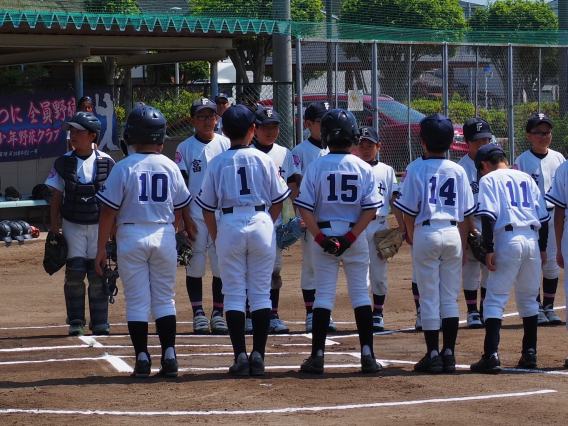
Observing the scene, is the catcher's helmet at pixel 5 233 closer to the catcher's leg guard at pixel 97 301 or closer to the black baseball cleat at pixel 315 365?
the catcher's leg guard at pixel 97 301

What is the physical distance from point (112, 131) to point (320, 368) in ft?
33.5

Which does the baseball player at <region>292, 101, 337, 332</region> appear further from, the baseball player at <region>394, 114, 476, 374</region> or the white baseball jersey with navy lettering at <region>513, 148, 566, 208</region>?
the white baseball jersey with navy lettering at <region>513, 148, 566, 208</region>

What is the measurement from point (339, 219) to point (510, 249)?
121 centimetres

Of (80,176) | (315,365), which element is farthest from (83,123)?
(315,365)

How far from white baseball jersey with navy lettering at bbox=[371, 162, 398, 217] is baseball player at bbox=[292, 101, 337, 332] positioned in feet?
1.66

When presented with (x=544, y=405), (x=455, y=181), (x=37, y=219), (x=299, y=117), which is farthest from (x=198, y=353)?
(x=37, y=219)

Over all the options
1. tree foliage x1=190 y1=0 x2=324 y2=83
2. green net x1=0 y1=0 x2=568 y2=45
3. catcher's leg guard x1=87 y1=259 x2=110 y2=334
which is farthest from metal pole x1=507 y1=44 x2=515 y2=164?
catcher's leg guard x1=87 y1=259 x2=110 y2=334

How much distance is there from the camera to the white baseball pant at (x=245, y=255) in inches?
236

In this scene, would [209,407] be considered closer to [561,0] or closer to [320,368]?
[320,368]

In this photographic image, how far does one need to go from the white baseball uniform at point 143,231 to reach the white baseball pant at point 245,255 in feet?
1.19

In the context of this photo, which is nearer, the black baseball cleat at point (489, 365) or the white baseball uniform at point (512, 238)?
the black baseball cleat at point (489, 365)

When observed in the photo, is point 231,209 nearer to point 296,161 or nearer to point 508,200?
point 508,200

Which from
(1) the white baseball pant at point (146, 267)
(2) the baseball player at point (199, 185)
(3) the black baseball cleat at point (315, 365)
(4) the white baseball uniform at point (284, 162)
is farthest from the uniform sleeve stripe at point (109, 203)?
(4) the white baseball uniform at point (284, 162)

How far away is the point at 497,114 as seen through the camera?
55.8 ft
